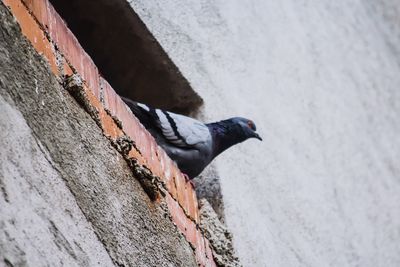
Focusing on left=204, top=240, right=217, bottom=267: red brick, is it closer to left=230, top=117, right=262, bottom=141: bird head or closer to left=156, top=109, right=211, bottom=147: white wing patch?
left=156, top=109, right=211, bottom=147: white wing patch

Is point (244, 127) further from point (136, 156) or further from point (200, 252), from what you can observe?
point (136, 156)

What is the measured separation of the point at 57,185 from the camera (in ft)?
4.91

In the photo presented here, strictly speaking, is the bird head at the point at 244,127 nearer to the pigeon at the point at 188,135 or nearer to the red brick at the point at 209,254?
the pigeon at the point at 188,135

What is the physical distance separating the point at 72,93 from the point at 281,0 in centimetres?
255

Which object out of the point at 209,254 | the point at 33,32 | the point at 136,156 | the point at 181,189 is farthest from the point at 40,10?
the point at 209,254

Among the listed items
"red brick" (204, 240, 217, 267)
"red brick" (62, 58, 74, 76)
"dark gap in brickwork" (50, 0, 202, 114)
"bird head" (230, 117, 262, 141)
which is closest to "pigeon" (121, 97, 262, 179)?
"bird head" (230, 117, 262, 141)

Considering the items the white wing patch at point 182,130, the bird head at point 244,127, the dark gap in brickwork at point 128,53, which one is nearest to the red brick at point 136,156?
the white wing patch at point 182,130

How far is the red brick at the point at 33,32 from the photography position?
5.31 feet

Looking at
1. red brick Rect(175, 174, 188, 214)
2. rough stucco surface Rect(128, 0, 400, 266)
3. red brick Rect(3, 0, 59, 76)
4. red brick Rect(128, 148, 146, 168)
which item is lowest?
rough stucco surface Rect(128, 0, 400, 266)

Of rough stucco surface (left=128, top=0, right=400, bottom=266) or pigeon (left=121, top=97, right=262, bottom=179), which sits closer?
pigeon (left=121, top=97, right=262, bottom=179)

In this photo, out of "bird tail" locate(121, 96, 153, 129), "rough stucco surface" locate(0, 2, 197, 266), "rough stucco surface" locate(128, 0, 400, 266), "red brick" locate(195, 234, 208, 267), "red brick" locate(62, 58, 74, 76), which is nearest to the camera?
"rough stucco surface" locate(0, 2, 197, 266)

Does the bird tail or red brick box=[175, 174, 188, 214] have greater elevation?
the bird tail

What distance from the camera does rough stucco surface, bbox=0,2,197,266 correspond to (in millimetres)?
1341

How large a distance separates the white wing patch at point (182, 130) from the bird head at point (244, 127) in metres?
0.17
